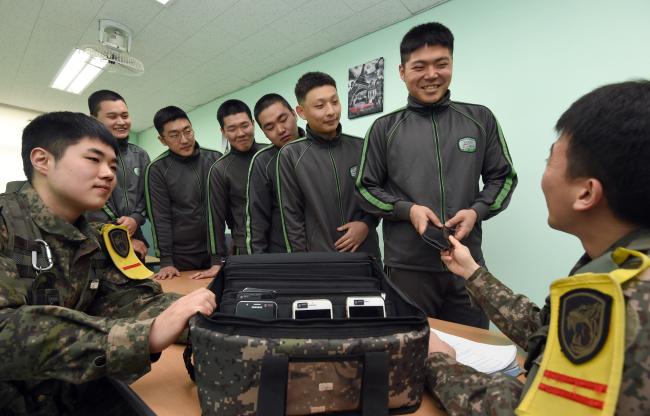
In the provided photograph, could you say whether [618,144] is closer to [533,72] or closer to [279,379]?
[279,379]

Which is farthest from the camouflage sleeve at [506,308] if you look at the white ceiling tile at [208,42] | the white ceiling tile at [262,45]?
the white ceiling tile at [208,42]

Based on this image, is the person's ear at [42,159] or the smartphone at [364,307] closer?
the smartphone at [364,307]

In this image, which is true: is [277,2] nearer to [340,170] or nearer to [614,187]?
[340,170]

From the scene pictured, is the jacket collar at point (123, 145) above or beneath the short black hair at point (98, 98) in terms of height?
beneath

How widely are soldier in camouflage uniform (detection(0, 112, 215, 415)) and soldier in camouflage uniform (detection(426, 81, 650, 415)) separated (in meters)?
0.49

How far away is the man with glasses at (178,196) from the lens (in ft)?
6.91

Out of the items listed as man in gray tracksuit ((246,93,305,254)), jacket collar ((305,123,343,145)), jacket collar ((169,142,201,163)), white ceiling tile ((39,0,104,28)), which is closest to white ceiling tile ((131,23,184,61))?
white ceiling tile ((39,0,104,28))

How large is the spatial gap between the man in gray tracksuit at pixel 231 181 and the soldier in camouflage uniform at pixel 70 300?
3.32 ft

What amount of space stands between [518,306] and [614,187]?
1.16 ft

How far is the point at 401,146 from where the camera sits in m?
1.29

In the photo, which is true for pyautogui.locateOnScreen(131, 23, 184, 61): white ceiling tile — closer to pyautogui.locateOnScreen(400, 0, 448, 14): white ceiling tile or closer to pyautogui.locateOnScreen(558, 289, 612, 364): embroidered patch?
pyautogui.locateOnScreen(400, 0, 448, 14): white ceiling tile

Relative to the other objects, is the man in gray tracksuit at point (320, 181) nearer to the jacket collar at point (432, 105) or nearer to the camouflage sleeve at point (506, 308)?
the jacket collar at point (432, 105)

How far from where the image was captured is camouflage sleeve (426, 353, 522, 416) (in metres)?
0.50

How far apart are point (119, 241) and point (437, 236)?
102 centimetres
